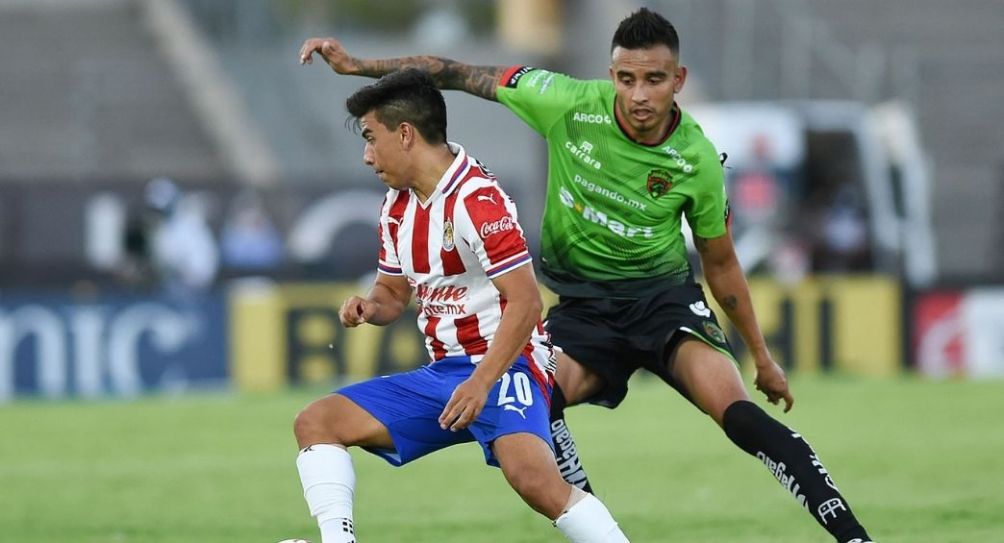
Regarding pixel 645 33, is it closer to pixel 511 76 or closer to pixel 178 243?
pixel 511 76

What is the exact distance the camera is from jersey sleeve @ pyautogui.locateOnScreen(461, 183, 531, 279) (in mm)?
6531

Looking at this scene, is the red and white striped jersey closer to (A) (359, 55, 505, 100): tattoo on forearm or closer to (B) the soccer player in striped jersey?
(B) the soccer player in striped jersey

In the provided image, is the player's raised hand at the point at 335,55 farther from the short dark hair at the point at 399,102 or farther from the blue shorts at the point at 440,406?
the blue shorts at the point at 440,406

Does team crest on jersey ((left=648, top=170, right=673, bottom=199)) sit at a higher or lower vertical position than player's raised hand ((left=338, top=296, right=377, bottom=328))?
higher

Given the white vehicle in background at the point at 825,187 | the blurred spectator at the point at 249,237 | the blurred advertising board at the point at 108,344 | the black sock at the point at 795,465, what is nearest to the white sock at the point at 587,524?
the black sock at the point at 795,465

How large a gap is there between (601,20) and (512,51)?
2415 millimetres

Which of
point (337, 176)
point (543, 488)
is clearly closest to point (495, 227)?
point (543, 488)

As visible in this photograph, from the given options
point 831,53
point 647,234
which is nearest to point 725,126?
point 831,53

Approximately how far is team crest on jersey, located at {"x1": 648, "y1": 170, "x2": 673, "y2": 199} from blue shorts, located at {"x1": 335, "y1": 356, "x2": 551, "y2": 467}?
45.7 inches

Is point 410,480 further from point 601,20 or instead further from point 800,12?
point 601,20

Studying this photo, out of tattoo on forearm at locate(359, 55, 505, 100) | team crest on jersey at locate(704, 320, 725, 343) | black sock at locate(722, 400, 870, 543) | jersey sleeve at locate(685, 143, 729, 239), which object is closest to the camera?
black sock at locate(722, 400, 870, 543)

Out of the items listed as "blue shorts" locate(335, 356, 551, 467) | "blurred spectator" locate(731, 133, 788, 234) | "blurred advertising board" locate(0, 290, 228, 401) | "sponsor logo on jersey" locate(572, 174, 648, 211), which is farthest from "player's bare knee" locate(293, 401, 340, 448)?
"blurred spectator" locate(731, 133, 788, 234)

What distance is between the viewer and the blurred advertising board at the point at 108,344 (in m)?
19.0

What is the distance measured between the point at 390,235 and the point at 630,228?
125 centimetres
